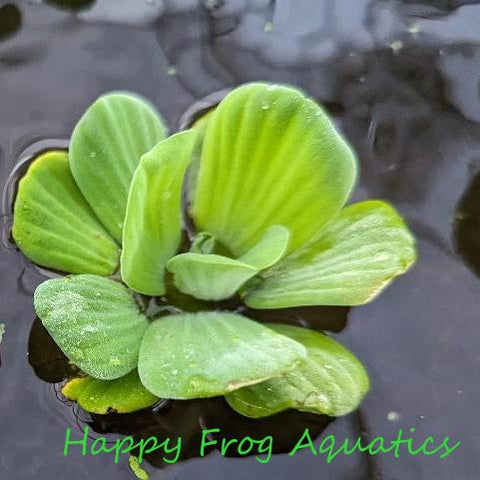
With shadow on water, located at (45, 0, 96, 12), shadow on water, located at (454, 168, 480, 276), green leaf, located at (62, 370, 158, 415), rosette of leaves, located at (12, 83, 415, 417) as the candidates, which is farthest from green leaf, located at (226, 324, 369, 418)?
shadow on water, located at (45, 0, 96, 12)

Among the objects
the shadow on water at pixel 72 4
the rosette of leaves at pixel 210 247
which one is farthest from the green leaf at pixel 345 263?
the shadow on water at pixel 72 4

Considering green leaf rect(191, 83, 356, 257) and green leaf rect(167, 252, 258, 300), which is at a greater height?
green leaf rect(191, 83, 356, 257)

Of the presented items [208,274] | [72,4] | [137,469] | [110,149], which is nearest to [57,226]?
[110,149]

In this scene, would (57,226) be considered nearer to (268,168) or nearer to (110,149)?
(110,149)

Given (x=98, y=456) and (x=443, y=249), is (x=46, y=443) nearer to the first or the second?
(x=98, y=456)

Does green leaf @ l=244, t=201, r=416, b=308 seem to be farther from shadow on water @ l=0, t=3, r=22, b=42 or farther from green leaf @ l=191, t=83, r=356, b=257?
shadow on water @ l=0, t=3, r=22, b=42

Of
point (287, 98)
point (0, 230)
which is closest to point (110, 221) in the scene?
point (0, 230)
